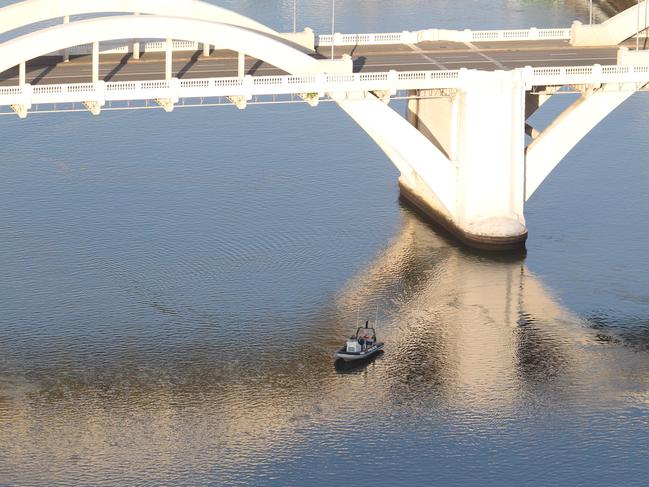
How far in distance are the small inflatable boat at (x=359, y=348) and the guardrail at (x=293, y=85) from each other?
22.4m

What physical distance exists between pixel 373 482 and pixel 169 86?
41.1 meters

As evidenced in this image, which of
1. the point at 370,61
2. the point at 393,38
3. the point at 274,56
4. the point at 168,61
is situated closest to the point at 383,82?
the point at 274,56

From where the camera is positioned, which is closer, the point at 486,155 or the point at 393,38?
the point at 486,155

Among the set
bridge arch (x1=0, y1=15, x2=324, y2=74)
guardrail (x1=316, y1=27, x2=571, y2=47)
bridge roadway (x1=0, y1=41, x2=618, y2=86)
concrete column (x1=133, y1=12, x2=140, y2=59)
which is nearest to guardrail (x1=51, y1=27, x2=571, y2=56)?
guardrail (x1=316, y1=27, x2=571, y2=47)

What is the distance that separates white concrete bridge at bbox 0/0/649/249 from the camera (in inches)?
5285

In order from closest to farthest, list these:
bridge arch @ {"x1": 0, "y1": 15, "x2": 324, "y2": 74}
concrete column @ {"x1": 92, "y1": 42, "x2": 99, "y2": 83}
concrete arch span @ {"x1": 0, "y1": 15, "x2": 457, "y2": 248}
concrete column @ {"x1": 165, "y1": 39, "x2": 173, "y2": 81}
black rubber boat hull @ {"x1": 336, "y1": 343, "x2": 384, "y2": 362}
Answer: black rubber boat hull @ {"x1": 336, "y1": 343, "x2": 384, "y2": 362} < bridge arch @ {"x1": 0, "y1": 15, "x2": 324, "y2": 74} < concrete arch span @ {"x1": 0, "y1": 15, "x2": 457, "y2": 248} < concrete column @ {"x1": 92, "y1": 42, "x2": 99, "y2": 83} < concrete column @ {"x1": 165, "y1": 39, "x2": 173, "y2": 81}

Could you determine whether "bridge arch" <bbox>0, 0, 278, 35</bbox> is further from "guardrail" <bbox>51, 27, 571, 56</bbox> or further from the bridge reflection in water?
the bridge reflection in water

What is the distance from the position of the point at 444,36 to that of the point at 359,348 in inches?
1870

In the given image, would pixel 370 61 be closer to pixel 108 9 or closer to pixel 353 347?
pixel 108 9

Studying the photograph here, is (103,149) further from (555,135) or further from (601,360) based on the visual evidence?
(601,360)

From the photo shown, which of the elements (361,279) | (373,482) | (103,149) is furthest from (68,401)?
(103,149)

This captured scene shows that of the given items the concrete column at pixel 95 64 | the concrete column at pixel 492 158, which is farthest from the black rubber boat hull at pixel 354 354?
the concrete column at pixel 95 64

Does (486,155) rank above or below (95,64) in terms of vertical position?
below

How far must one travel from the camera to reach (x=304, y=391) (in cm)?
11819
